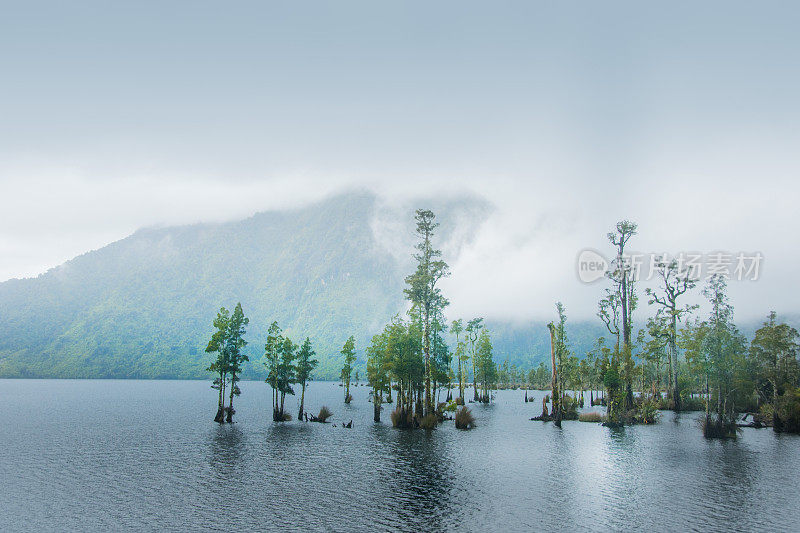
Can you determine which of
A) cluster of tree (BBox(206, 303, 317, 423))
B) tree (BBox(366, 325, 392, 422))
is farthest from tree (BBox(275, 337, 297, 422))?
tree (BBox(366, 325, 392, 422))

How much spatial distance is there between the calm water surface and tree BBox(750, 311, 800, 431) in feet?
37.1

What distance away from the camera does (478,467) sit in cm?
3975

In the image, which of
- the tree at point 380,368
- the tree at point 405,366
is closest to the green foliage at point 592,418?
the tree at point 405,366

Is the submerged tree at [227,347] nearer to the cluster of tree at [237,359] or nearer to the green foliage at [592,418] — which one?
the cluster of tree at [237,359]

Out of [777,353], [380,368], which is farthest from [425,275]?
[777,353]

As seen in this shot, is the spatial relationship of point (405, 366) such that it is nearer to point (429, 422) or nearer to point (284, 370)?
point (429, 422)

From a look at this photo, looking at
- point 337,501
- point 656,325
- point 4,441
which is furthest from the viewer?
point 656,325

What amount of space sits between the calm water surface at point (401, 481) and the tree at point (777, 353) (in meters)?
11.3

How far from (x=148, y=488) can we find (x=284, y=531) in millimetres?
14564

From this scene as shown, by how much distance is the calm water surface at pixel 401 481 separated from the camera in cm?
2628

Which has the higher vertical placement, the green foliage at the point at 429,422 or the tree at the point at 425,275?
the tree at the point at 425,275

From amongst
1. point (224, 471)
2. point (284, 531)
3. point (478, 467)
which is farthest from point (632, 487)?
point (224, 471)

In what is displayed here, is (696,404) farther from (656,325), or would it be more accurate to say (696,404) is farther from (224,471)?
(224,471)

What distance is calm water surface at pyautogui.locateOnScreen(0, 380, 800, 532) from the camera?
2628 cm
